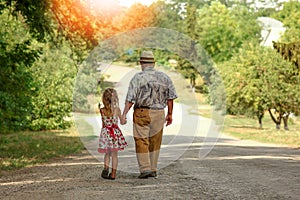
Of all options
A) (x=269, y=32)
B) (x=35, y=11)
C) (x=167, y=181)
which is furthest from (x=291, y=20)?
(x=167, y=181)

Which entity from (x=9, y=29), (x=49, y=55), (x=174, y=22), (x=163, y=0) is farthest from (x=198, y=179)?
(x=163, y=0)

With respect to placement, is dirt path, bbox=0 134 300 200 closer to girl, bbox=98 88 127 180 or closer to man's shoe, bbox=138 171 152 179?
man's shoe, bbox=138 171 152 179

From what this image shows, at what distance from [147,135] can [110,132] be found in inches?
27.3

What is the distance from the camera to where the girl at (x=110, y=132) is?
1081 centimetres

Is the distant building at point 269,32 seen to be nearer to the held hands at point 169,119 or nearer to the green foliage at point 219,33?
the green foliage at point 219,33

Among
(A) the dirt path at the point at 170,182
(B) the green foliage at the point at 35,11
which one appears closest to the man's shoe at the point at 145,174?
(A) the dirt path at the point at 170,182

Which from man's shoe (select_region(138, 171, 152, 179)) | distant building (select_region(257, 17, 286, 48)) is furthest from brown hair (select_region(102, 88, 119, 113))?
distant building (select_region(257, 17, 286, 48))

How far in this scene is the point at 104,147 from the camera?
1082 cm

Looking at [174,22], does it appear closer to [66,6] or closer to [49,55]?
[49,55]

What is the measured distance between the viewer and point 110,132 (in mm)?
10820

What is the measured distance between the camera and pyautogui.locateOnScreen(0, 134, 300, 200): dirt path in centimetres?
886

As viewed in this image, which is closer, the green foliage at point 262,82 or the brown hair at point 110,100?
the brown hair at point 110,100

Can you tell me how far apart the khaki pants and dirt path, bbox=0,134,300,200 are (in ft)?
1.19

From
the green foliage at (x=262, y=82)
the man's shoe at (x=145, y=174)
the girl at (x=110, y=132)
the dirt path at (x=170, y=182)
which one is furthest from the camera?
the green foliage at (x=262, y=82)
